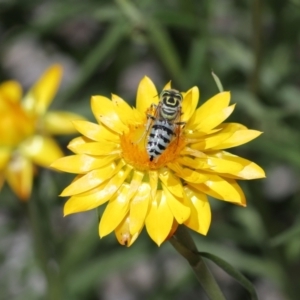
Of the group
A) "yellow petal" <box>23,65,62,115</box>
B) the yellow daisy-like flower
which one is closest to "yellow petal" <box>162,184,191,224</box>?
the yellow daisy-like flower

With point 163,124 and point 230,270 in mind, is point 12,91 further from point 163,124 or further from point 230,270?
point 230,270

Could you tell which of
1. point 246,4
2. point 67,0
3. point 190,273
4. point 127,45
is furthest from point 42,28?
point 190,273

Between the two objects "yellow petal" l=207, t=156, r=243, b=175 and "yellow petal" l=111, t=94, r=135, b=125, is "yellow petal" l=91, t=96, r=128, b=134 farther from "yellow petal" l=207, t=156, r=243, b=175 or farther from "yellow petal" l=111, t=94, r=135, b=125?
"yellow petal" l=207, t=156, r=243, b=175

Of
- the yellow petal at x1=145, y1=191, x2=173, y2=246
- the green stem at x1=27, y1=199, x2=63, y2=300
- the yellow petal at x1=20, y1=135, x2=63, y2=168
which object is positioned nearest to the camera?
the yellow petal at x1=145, y1=191, x2=173, y2=246

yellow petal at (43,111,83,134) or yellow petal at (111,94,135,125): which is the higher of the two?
yellow petal at (111,94,135,125)

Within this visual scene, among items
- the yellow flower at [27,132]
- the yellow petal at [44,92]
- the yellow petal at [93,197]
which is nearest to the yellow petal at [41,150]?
the yellow flower at [27,132]

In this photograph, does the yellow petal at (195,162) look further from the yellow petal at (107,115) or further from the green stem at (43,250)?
the green stem at (43,250)
